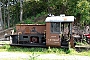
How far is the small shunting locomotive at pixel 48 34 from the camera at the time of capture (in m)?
12.9

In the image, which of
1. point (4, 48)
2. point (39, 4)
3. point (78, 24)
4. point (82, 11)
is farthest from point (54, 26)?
point (39, 4)

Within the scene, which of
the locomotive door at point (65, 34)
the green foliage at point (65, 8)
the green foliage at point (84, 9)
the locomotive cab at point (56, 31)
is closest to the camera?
the locomotive cab at point (56, 31)

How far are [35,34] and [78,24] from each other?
7.92 metres

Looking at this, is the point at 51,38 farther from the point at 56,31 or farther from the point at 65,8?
the point at 65,8

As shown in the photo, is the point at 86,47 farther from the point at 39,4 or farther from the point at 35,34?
the point at 39,4

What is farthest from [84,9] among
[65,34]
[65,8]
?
[65,34]

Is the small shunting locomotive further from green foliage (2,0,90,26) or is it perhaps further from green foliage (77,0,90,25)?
green foliage (2,0,90,26)

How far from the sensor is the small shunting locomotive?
12.9 meters

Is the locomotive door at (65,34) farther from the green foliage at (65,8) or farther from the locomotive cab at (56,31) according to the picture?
the green foliage at (65,8)

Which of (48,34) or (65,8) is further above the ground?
(65,8)

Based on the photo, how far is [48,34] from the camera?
13070 mm

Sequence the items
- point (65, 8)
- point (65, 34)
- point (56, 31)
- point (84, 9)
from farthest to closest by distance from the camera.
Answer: point (65, 8)
point (84, 9)
point (65, 34)
point (56, 31)

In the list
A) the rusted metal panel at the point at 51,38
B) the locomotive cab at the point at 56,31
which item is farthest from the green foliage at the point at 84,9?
the rusted metal panel at the point at 51,38

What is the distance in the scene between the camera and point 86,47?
12.8 metres
